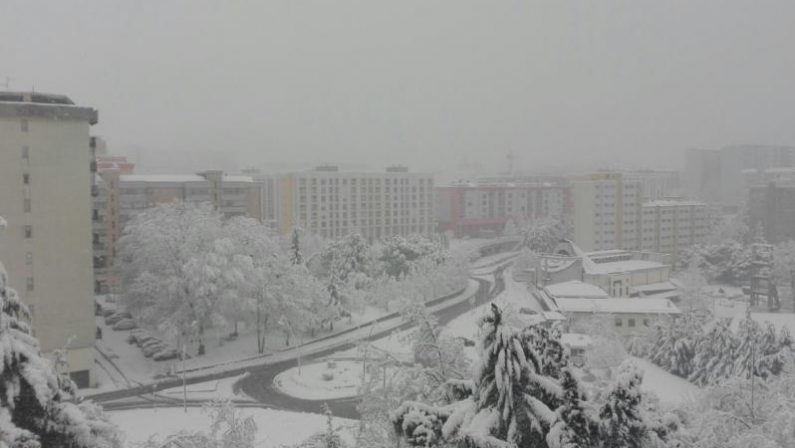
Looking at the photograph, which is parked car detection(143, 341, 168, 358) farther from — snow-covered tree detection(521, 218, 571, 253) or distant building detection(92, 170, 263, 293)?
snow-covered tree detection(521, 218, 571, 253)

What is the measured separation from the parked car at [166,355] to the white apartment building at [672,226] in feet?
140

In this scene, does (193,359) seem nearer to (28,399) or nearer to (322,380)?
(322,380)

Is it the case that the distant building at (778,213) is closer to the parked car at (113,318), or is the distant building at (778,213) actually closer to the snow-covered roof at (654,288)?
the snow-covered roof at (654,288)

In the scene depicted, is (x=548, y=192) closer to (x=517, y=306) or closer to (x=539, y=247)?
(x=539, y=247)

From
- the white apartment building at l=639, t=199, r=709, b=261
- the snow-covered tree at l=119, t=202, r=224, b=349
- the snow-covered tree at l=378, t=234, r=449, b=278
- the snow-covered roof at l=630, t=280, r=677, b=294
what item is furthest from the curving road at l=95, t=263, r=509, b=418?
the white apartment building at l=639, t=199, r=709, b=261

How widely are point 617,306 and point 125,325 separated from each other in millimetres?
24842

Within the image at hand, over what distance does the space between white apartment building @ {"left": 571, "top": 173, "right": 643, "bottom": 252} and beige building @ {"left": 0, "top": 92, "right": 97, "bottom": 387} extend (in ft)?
143

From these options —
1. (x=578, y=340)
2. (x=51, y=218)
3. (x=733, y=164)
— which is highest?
(x=733, y=164)

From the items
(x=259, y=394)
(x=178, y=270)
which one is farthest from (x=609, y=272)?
(x=178, y=270)

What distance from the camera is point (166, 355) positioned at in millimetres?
26938

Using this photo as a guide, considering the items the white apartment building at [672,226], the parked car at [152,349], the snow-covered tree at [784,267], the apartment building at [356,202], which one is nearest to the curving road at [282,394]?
the parked car at [152,349]

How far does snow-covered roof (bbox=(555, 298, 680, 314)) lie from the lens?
31438 millimetres

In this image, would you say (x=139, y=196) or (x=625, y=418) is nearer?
(x=625, y=418)

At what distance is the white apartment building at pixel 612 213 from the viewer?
184ft
